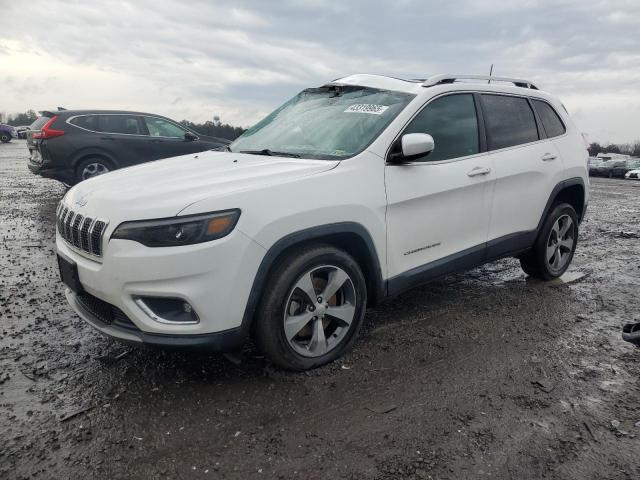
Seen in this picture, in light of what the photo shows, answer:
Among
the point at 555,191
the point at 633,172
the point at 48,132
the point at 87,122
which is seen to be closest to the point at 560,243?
the point at 555,191

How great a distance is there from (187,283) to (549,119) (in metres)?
3.95

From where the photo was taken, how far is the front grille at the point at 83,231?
8.98 feet

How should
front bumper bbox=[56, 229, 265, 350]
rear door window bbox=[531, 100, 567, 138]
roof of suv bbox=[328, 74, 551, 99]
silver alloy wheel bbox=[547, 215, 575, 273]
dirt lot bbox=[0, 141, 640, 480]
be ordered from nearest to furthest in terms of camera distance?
dirt lot bbox=[0, 141, 640, 480], front bumper bbox=[56, 229, 265, 350], roof of suv bbox=[328, 74, 551, 99], rear door window bbox=[531, 100, 567, 138], silver alloy wheel bbox=[547, 215, 575, 273]

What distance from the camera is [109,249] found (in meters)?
2.65

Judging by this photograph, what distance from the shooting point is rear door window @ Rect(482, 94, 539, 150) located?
166 inches

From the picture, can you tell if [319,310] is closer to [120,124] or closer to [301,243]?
[301,243]

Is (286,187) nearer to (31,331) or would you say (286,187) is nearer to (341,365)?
(341,365)

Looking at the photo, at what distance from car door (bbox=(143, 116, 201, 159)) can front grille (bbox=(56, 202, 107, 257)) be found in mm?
7553

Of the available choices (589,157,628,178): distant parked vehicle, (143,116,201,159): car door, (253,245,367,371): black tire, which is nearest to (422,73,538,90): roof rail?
(253,245,367,371): black tire

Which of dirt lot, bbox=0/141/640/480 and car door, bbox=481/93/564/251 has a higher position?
car door, bbox=481/93/564/251

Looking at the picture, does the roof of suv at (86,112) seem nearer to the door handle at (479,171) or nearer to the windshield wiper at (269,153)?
the windshield wiper at (269,153)

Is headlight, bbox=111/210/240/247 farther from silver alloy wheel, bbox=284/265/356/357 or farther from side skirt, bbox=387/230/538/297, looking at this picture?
side skirt, bbox=387/230/538/297

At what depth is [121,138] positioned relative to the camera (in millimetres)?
10023

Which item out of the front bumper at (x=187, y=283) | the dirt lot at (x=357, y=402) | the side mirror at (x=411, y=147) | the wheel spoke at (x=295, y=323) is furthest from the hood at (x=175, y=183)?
the dirt lot at (x=357, y=402)
